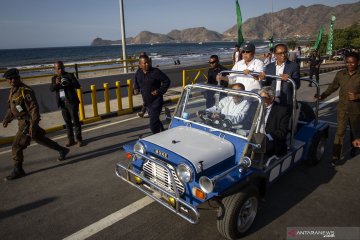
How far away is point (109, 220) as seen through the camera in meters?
3.62

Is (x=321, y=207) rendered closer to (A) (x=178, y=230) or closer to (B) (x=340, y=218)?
(B) (x=340, y=218)

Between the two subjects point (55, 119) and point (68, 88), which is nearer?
point (68, 88)

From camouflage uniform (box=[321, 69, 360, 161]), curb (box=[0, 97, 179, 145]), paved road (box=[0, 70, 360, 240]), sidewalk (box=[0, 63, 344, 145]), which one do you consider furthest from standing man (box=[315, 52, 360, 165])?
sidewalk (box=[0, 63, 344, 145])

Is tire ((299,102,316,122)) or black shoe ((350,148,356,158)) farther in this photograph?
black shoe ((350,148,356,158))

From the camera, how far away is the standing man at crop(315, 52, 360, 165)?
15.2 ft

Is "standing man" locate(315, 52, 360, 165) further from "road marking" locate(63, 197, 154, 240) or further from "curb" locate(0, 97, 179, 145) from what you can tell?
"curb" locate(0, 97, 179, 145)

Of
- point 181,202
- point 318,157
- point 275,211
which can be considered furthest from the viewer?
point 318,157

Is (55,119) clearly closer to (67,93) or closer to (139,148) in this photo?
(67,93)

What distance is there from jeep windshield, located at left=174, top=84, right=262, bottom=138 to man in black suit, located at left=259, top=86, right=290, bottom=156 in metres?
0.29

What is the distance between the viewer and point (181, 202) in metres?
2.83

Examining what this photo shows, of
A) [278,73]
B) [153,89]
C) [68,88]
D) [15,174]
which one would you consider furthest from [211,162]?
[68,88]

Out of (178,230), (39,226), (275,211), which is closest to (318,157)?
(275,211)

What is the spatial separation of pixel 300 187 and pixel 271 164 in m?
1.14

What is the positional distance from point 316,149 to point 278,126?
1.37m
